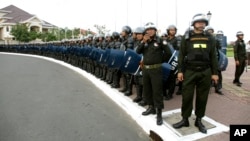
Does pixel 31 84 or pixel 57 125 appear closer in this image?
pixel 57 125

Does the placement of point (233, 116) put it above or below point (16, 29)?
below

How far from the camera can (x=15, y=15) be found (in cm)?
8431

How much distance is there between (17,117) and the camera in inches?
277

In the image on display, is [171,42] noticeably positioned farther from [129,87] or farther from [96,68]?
[96,68]

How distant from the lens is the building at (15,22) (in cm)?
7688

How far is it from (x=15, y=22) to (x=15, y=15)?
5.56 meters

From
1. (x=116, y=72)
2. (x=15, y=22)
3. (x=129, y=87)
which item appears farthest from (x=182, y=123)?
(x=15, y=22)

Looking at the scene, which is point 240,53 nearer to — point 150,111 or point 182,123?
point 150,111

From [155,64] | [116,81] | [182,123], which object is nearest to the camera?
[182,123]

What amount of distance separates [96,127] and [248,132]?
115 inches

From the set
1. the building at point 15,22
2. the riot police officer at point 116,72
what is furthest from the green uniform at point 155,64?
the building at point 15,22

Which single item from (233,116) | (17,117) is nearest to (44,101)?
(17,117)

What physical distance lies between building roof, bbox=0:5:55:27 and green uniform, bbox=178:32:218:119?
79677mm

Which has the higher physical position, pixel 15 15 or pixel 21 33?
pixel 15 15
